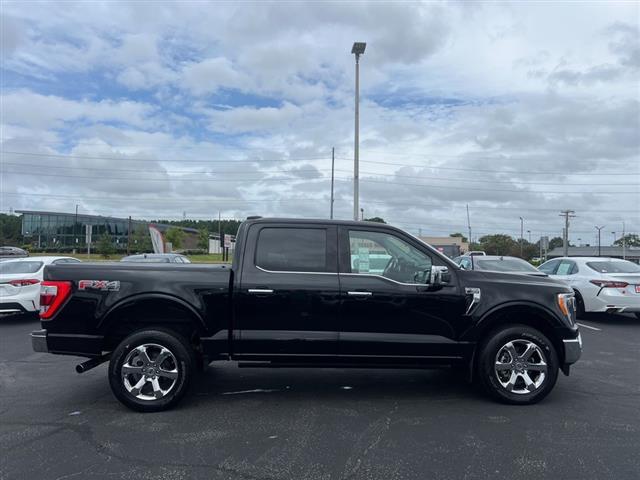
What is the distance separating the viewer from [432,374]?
6773mm

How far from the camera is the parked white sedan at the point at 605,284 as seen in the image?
11259mm

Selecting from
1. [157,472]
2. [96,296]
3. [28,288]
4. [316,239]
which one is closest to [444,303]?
[316,239]

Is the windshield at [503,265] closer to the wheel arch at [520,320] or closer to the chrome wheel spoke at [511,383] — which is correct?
the wheel arch at [520,320]

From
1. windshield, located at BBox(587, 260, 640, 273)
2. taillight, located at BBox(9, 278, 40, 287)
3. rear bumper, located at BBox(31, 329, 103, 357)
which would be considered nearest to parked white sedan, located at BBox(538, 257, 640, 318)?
windshield, located at BBox(587, 260, 640, 273)

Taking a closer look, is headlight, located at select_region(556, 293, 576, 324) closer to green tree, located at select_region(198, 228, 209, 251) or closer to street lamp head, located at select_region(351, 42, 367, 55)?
street lamp head, located at select_region(351, 42, 367, 55)

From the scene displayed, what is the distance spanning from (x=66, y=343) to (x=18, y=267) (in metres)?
7.62

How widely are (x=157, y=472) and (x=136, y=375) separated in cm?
156

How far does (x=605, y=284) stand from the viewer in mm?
11453

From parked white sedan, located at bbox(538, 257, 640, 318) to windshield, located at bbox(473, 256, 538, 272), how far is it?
37.3 inches

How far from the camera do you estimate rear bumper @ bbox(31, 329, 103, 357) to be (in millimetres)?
5262

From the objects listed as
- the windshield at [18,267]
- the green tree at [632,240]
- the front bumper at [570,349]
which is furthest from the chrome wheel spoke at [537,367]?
the green tree at [632,240]

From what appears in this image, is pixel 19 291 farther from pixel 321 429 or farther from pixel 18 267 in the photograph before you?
pixel 321 429

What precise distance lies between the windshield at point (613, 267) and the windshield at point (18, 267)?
12.5 m

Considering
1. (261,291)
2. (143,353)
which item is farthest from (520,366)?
(143,353)
